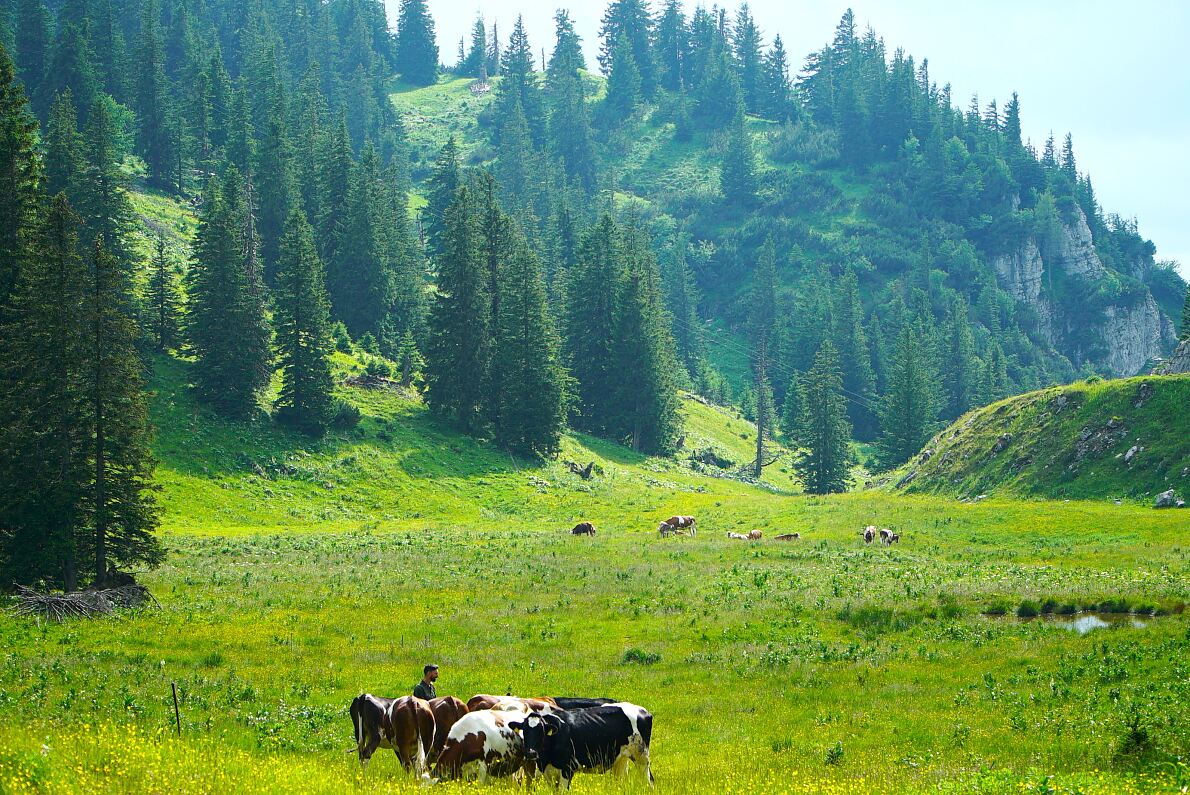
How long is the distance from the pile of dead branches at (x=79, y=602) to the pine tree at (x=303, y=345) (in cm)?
4183

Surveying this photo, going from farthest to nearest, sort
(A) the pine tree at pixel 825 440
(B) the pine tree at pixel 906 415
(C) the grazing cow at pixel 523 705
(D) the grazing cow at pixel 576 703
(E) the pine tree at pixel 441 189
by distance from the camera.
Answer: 1. (E) the pine tree at pixel 441 189
2. (B) the pine tree at pixel 906 415
3. (A) the pine tree at pixel 825 440
4. (D) the grazing cow at pixel 576 703
5. (C) the grazing cow at pixel 523 705

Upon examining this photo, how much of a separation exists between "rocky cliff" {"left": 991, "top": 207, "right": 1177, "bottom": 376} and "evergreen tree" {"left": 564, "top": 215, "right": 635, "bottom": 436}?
4308 inches

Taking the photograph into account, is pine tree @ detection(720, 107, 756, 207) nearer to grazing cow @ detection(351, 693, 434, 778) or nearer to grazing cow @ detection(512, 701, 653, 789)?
grazing cow @ detection(512, 701, 653, 789)

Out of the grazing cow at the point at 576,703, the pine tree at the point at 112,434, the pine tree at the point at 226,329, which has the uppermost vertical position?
the pine tree at the point at 226,329

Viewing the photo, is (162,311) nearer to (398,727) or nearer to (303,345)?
(303,345)

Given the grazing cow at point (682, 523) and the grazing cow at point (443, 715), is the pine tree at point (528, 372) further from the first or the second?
the grazing cow at point (443, 715)

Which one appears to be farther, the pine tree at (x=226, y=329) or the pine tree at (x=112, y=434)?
the pine tree at (x=226, y=329)

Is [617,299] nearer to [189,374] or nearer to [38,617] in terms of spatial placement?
[189,374]

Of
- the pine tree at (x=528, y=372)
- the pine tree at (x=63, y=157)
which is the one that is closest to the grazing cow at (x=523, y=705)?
the pine tree at (x=528, y=372)

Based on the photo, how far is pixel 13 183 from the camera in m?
37.4

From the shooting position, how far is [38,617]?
26.5m

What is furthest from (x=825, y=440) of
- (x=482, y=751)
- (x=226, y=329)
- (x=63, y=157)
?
(x=482, y=751)

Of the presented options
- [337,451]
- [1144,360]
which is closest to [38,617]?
[337,451]

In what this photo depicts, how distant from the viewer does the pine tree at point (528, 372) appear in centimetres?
8175
